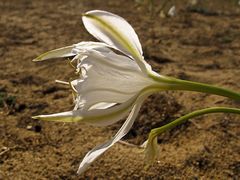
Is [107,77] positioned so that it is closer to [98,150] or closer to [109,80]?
[109,80]

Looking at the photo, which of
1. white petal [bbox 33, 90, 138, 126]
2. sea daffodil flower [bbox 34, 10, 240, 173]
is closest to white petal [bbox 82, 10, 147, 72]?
sea daffodil flower [bbox 34, 10, 240, 173]

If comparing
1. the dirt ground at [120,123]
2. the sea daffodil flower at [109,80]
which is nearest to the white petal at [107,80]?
the sea daffodil flower at [109,80]

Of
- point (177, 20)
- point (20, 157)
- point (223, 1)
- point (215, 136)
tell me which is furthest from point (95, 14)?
point (223, 1)

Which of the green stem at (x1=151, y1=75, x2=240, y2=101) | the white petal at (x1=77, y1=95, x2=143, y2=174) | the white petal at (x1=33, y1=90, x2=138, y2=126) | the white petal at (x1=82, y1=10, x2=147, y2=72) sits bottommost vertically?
the white petal at (x1=77, y1=95, x2=143, y2=174)

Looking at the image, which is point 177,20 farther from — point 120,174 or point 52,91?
point 120,174

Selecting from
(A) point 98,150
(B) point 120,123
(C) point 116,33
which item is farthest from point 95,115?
(B) point 120,123

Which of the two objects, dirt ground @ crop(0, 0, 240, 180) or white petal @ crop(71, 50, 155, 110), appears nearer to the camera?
white petal @ crop(71, 50, 155, 110)

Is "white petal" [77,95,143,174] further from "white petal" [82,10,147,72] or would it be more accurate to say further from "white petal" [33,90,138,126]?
"white petal" [82,10,147,72]

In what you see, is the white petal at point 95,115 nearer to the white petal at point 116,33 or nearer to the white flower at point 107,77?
Answer: the white flower at point 107,77
